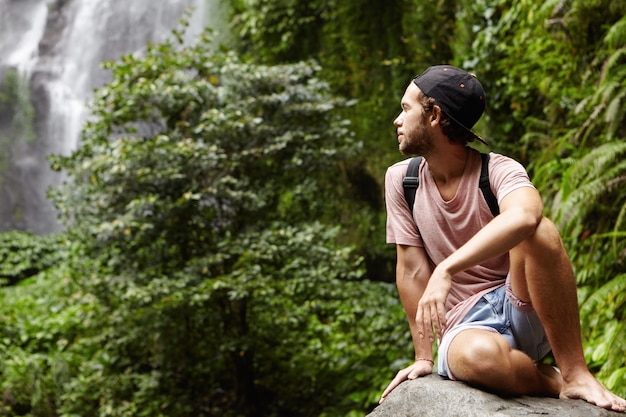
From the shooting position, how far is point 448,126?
2.38 m

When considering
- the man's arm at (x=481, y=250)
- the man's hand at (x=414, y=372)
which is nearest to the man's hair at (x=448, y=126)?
the man's arm at (x=481, y=250)

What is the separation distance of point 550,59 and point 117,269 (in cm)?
428

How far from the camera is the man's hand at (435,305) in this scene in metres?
2.08

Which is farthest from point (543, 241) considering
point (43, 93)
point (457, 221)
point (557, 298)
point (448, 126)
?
point (43, 93)

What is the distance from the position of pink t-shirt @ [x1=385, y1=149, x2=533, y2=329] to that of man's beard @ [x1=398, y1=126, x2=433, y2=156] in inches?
6.3

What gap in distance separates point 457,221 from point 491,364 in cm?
54

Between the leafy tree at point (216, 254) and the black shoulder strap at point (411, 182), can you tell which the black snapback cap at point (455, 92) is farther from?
the leafy tree at point (216, 254)

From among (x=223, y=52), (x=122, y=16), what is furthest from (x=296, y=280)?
(x=122, y=16)

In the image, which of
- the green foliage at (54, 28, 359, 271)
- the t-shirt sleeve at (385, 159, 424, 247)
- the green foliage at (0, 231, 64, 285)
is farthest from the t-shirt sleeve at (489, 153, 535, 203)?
Answer: the green foliage at (0, 231, 64, 285)

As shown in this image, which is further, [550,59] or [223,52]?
[223,52]

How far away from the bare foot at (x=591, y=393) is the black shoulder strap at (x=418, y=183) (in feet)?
2.15

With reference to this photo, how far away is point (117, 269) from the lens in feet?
19.6

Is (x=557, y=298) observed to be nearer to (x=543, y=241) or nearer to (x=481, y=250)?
(x=543, y=241)

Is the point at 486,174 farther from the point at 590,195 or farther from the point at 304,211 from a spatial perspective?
the point at 304,211
